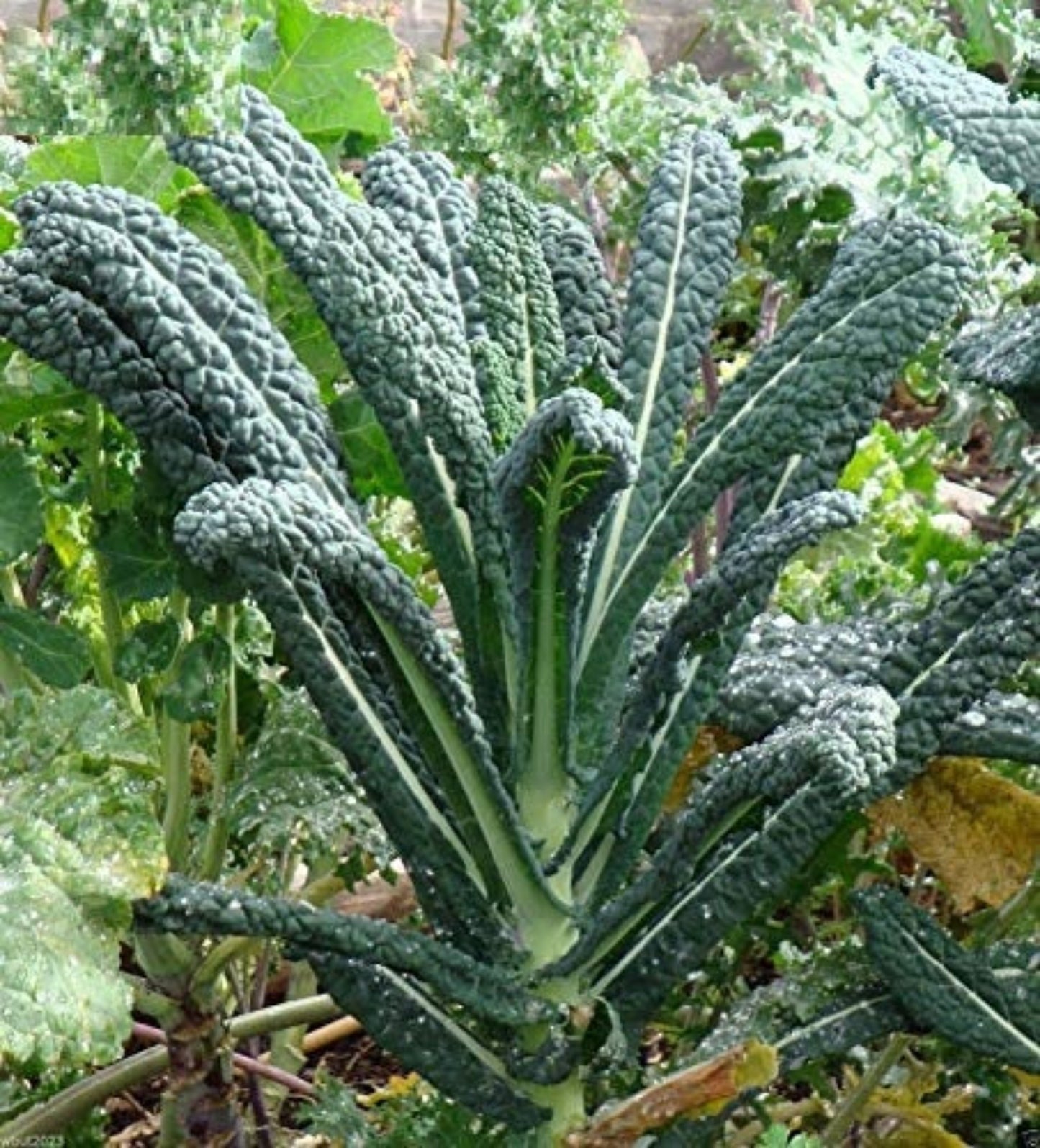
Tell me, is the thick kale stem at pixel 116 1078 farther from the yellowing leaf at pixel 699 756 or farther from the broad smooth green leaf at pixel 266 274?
the broad smooth green leaf at pixel 266 274

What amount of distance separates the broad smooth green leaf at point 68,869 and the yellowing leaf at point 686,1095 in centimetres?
36

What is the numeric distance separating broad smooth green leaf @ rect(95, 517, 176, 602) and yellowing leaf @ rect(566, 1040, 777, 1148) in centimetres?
57

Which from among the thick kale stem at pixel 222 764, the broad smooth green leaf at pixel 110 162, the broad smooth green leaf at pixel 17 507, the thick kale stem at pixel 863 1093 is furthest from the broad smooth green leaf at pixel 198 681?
the thick kale stem at pixel 863 1093

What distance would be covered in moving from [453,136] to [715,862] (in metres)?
1.26

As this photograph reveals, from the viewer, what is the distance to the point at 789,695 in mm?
1689

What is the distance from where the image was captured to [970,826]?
1.76 m

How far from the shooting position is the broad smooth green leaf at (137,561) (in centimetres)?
177

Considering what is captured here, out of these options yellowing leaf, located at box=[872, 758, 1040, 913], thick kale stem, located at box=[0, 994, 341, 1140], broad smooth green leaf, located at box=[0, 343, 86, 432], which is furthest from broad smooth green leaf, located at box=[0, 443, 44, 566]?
yellowing leaf, located at box=[872, 758, 1040, 913]

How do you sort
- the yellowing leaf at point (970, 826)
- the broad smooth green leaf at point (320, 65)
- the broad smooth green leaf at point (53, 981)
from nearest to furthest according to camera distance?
the broad smooth green leaf at point (53, 981) < the yellowing leaf at point (970, 826) < the broad smooth green leaf at point (320, 65)

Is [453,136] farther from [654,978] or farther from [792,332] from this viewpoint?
[654,978]

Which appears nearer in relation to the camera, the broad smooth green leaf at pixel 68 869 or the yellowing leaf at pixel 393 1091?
the broad smooth green leaf at pixel 68 869

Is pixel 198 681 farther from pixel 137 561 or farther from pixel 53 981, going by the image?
pixel 53 981

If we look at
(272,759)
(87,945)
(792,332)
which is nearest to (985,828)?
(792,332)

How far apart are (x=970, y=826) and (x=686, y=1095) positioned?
0.39m
